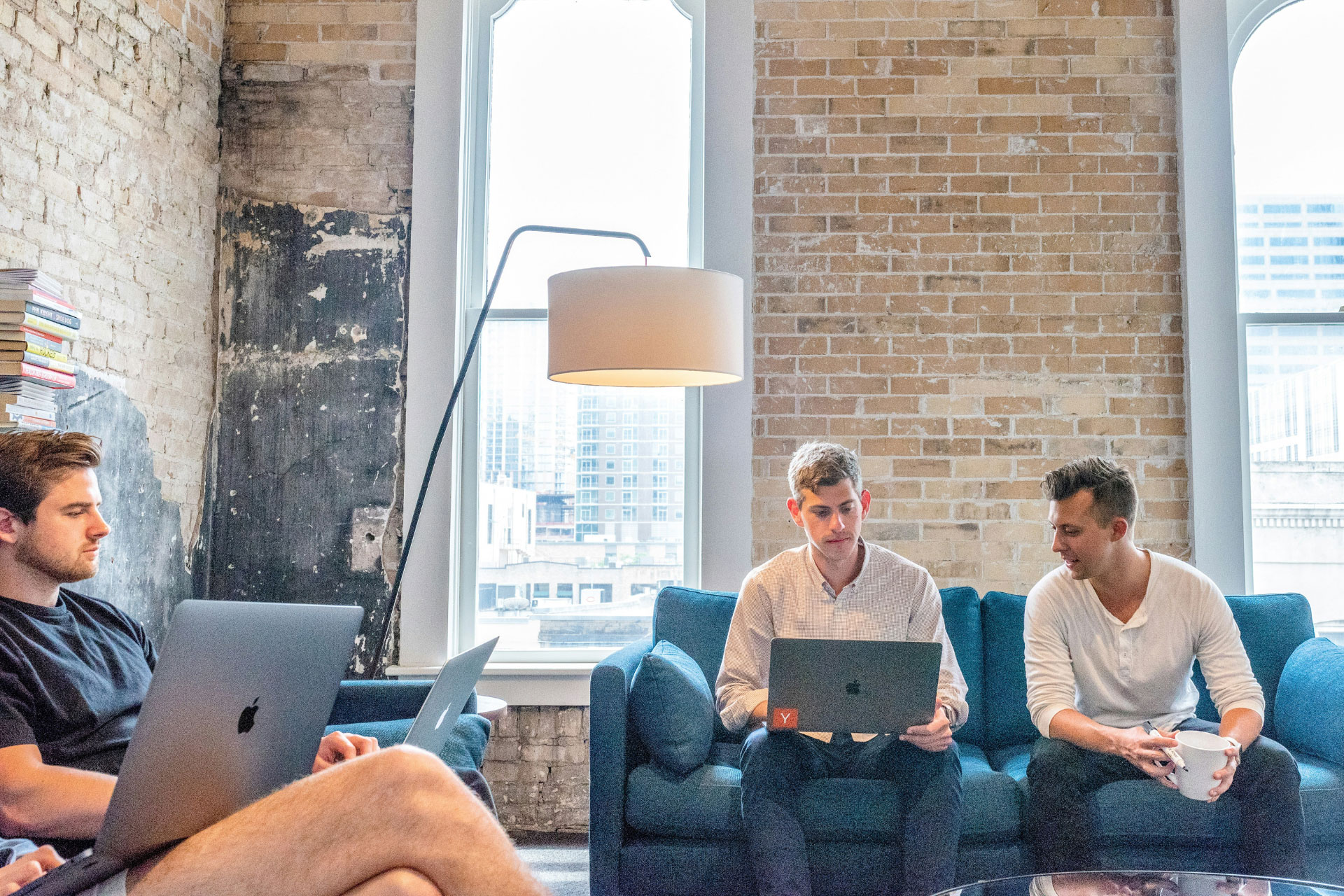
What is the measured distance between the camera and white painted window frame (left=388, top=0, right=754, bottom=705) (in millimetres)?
3613

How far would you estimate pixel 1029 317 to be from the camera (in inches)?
142

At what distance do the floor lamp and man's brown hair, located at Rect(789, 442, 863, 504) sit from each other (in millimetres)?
286

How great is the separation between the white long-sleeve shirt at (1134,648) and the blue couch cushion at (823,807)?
242mm

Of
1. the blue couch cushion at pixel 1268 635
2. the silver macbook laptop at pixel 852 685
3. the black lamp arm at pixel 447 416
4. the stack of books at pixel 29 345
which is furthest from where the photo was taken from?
the black lamp arm at pixel 447 416

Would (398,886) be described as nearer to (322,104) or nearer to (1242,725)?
(1242,725)

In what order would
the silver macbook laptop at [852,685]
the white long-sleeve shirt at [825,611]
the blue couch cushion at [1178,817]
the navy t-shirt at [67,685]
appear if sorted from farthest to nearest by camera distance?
1. the white long-sleeve shirt at [825,611]
2. the blue couch cushion at [1178,817]
3. the silver macbook laptop at [852,685]
4. the navy t-shirt at [67,685]

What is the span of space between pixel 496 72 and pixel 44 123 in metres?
1.59

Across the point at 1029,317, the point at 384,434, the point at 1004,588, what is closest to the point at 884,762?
the point at 1004,588

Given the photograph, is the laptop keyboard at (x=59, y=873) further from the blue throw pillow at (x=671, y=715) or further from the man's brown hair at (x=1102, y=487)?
the man's brown hair at (x=1102, y=487)

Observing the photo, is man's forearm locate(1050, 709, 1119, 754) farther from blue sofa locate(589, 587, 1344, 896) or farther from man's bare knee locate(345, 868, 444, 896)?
man's bare knee locate(345, 868, 444, 896)

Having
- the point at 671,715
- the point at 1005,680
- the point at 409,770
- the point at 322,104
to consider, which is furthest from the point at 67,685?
the point at 322,104

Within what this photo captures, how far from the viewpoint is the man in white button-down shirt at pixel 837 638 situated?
2301mm

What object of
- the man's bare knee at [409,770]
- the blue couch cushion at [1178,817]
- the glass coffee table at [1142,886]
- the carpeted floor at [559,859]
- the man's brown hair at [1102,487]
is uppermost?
the man's brown hair at [1102,487]

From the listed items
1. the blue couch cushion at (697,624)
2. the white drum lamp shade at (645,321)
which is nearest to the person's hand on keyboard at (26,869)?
the white drum lamp shade at (645,321)
